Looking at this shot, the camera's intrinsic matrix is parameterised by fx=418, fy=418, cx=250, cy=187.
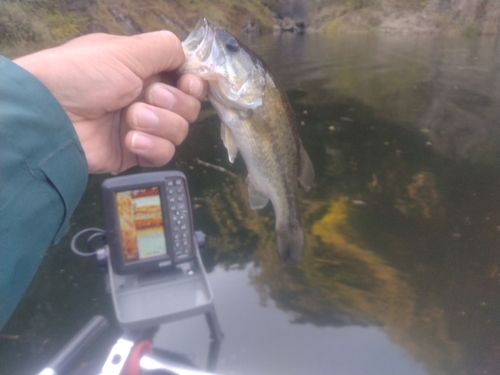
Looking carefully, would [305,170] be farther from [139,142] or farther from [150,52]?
[150,52]

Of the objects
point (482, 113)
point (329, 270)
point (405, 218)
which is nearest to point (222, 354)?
point (329, 270)

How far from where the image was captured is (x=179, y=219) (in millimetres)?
2176

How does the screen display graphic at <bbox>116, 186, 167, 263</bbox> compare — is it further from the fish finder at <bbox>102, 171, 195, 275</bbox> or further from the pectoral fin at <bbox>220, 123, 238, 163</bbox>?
the pectoral fin at <bbox>220, 123, 238, 163</bbox>

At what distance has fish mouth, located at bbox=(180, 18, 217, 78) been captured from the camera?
1.75m

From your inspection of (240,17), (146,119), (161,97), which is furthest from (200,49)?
(240,17)

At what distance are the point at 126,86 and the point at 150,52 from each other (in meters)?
0.18

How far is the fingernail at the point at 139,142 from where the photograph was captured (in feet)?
5.99

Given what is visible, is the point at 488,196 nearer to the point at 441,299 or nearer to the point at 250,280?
the point at 441,299

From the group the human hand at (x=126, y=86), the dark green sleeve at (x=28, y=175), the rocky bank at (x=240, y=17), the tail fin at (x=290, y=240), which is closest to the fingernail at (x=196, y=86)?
the human hand at (x=126, y=86)

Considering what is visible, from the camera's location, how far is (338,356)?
7.50 ft

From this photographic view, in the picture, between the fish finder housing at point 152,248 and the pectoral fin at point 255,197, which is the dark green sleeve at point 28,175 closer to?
the fish finder housing at point 152,248

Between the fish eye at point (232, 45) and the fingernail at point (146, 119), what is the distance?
0.43 metres

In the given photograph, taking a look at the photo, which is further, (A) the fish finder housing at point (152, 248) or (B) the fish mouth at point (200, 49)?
(A) the fish finder housing at point (152, 248)

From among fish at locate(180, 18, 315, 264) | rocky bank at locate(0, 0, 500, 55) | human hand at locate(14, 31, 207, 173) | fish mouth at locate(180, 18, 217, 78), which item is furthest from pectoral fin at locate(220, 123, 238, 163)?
rocky bank at locate(0, 0, 500, 55)
